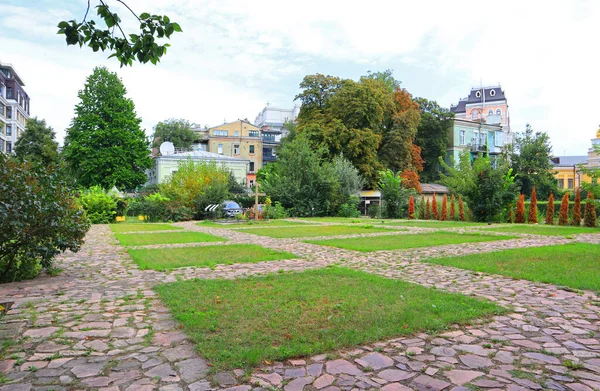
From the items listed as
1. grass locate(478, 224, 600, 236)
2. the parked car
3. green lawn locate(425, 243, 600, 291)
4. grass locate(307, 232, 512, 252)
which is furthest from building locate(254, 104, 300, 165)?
green lawn locate(425, 243, 600, 291)

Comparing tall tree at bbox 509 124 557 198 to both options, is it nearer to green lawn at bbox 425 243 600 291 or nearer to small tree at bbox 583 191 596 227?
small tree at bbox 583 191 596 227

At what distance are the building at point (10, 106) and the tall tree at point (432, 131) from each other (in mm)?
57414

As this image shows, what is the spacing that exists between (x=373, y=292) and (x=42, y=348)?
3.96 m

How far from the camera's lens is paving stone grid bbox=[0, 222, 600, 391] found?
3189 mm

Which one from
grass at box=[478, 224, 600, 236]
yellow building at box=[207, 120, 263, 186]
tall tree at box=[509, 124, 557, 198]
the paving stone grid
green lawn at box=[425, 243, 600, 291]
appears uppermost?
yellow building at box=[207, 120, 263, 186]

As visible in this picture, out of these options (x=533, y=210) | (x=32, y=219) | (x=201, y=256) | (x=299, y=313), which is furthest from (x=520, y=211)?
(x=32, y=219)

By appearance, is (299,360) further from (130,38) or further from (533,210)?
(533,210)

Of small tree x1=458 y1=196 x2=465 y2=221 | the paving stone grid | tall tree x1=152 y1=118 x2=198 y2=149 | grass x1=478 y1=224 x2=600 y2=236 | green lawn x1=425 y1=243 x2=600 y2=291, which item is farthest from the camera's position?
tall tree x1=152 y1=118 x2=198 y2=149

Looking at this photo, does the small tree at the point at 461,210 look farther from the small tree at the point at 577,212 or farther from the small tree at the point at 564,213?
the small tree at the point at 577,212

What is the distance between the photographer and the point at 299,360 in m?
3.61

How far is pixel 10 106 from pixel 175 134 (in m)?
29.9

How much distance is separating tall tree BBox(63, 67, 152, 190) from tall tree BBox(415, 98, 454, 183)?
97.8ft

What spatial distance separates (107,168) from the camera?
39.1 m

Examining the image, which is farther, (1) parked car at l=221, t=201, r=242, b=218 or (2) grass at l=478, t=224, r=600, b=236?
(1) parked car at l=221, t=201, r=242, b=218
